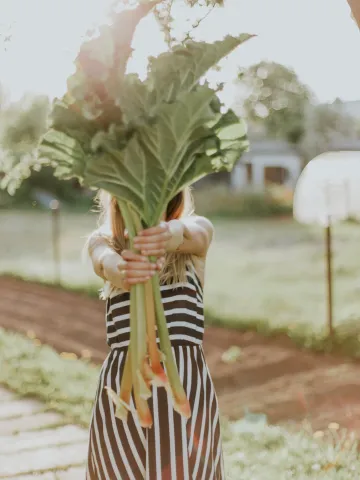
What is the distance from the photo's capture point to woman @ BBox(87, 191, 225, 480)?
199cm

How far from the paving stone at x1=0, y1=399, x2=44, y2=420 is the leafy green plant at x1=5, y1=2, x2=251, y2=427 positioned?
2.82 meters

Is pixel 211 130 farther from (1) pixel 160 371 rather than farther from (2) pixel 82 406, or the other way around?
(2) pixel 82 406

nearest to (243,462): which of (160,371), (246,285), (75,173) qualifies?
(160,371)

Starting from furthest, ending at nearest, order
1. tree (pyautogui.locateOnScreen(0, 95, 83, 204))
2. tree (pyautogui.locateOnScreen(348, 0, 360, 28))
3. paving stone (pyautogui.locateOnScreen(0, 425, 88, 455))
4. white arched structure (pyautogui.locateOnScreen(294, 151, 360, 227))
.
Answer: white arched structure (pyautogui.locateOnScreen(294, 151, 360, 227))
paving stone (pyautogui.locateOnScreen(0, 425, 88, 455))
tree (pyautogui.locateOnScreen(0, 95, 83, 204))
tree (pyautogui.locateOnScreen(348, 0, 360, 28))

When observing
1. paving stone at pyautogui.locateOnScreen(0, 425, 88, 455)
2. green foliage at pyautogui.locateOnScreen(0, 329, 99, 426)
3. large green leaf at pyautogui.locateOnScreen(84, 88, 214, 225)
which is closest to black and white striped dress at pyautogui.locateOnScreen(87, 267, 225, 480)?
large green leaf at pyautogui.locateOnScreen(84, 88, 214, 225)

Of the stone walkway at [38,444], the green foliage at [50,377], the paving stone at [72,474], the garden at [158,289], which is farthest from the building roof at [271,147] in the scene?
the paving stone at [72,474]

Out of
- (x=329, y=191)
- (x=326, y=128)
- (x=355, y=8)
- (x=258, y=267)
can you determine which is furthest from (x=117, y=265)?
(x=326, y=128)

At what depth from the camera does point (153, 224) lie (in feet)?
5.46

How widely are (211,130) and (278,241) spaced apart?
13442mm

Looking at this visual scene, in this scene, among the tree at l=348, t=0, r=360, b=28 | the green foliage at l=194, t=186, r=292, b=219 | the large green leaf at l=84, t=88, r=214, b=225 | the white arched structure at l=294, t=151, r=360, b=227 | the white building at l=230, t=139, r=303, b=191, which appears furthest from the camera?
the white building at l=230, t=139, r=303, b=191

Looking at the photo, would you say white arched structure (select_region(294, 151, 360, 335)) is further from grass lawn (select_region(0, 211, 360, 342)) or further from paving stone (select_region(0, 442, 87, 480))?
paving stone (select_region(0, 442, 87, 480))

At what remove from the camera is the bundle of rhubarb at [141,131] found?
4.96 feet

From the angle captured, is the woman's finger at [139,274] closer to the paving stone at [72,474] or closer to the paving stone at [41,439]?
the paving stone at [72,474]

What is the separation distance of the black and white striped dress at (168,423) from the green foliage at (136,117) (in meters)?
0.56
